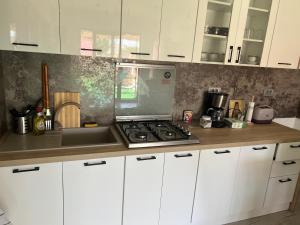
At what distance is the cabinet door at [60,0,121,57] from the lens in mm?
1568

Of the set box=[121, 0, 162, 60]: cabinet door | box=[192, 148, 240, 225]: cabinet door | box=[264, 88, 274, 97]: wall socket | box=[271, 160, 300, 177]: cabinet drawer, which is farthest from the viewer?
box=[264, 88, 274, 97]: wall socket

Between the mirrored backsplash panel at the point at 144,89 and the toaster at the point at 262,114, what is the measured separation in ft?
3.05

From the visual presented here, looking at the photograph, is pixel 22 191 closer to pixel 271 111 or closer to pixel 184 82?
pixel 184 82

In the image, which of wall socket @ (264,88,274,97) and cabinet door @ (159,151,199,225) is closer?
cabinet door @ (159,151,199,225)

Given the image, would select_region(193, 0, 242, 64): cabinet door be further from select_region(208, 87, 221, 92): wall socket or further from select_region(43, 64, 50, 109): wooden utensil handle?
select_region(43, 64, 50, 109): wooden utensil handle

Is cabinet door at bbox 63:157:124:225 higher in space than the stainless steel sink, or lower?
lower

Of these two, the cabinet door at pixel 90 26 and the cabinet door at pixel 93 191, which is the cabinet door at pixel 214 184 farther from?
the cabinet door at pixel 90 26

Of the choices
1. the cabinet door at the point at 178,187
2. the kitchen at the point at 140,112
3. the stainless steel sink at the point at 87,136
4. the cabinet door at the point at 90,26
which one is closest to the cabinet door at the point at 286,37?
the kitchen at the point at 140,112

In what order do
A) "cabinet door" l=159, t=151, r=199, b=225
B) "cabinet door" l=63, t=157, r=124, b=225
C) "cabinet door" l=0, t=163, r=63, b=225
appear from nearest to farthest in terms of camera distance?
"cabinet door" l=0, t=163, r=63, b=225 → "cabinet door" l=63, t=157, r=124, b=225 → "cabinet door" l=159, t=151, r=199, b=225

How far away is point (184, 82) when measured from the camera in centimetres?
233

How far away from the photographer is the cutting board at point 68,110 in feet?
6.42

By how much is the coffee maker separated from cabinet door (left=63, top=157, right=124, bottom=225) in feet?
3.62

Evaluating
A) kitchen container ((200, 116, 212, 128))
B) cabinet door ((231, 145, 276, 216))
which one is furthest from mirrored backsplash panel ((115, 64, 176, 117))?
cabinet door ((231, 145, 276, 216))

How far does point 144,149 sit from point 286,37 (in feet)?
5.61
